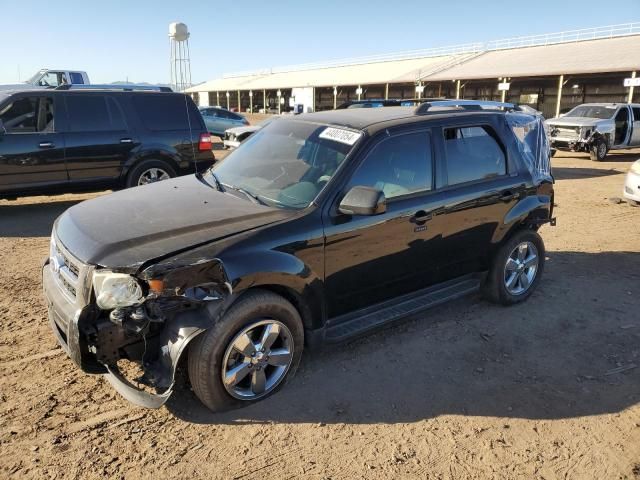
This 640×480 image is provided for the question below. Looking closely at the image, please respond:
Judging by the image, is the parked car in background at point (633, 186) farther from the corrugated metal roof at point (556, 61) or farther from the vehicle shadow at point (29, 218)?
the corrugated metal roof at point (556, 61)

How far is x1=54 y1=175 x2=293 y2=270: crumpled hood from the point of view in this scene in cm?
293

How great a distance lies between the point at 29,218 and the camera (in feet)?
26.1

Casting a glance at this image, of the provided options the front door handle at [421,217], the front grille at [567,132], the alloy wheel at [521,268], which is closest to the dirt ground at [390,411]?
the alloy wheel at [521,268]

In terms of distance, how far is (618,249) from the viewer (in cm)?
683

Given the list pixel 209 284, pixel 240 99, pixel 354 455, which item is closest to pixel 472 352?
pixel 354 455

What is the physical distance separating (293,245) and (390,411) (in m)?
1.27

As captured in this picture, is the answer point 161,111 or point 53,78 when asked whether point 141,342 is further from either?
point 53,78

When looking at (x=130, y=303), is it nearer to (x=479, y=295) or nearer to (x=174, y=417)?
(x=174, y=417)

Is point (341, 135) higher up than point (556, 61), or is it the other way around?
point (556, 61)

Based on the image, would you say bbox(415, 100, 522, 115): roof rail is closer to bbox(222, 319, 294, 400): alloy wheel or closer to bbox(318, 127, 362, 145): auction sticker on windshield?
bbox(318, 127, 362, 145): auction sticker on windshield

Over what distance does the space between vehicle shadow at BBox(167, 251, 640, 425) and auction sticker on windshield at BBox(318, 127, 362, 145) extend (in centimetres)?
165

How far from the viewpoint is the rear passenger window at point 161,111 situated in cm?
834

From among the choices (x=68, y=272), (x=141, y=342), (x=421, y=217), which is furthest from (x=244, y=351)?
(x=421, y=217)

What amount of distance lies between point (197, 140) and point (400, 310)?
19.6 feet
